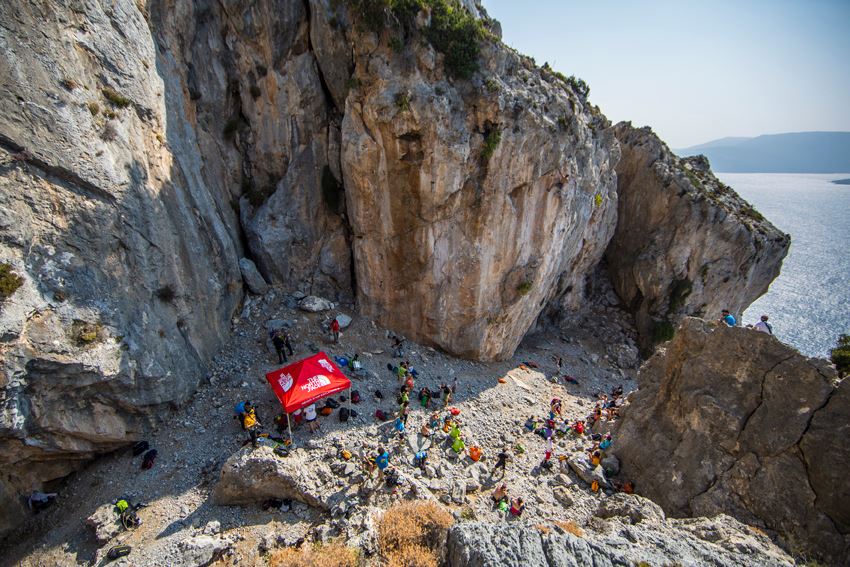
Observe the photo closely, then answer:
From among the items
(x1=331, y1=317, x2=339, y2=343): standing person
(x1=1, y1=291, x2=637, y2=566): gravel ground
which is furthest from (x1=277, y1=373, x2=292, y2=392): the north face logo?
(x1=331, y1=317, x2=339, y2=343): standing person

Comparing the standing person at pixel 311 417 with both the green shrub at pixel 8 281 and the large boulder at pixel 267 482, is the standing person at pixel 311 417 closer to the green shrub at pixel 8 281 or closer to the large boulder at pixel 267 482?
the large boulder at pixel 267 482

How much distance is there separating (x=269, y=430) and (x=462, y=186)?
15131mm

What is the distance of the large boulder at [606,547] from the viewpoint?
9.25 m

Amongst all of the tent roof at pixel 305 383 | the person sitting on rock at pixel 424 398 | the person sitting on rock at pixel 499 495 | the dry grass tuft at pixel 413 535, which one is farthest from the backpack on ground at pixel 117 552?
the person sitting on rock at pixel 499 495

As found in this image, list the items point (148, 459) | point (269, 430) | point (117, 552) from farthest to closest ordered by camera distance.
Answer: point (269, 430)
point (148, 459)
point (117, 552)

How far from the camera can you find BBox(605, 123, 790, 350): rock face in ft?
102

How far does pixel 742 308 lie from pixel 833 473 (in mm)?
29551

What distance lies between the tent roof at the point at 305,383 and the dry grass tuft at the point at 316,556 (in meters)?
4.76

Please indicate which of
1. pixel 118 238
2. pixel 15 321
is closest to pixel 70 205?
pixel 118 238

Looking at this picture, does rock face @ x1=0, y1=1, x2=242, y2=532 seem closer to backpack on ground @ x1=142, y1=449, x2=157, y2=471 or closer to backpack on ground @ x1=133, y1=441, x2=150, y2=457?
backpack on ground @ x1=133, y1=441, x2=150, y2=457

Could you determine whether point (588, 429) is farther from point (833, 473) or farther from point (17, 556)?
point (17, 556)

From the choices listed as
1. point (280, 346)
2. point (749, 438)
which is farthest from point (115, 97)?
point (749, 438)

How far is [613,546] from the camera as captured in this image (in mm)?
9805

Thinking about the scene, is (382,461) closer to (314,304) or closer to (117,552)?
(117,552)
